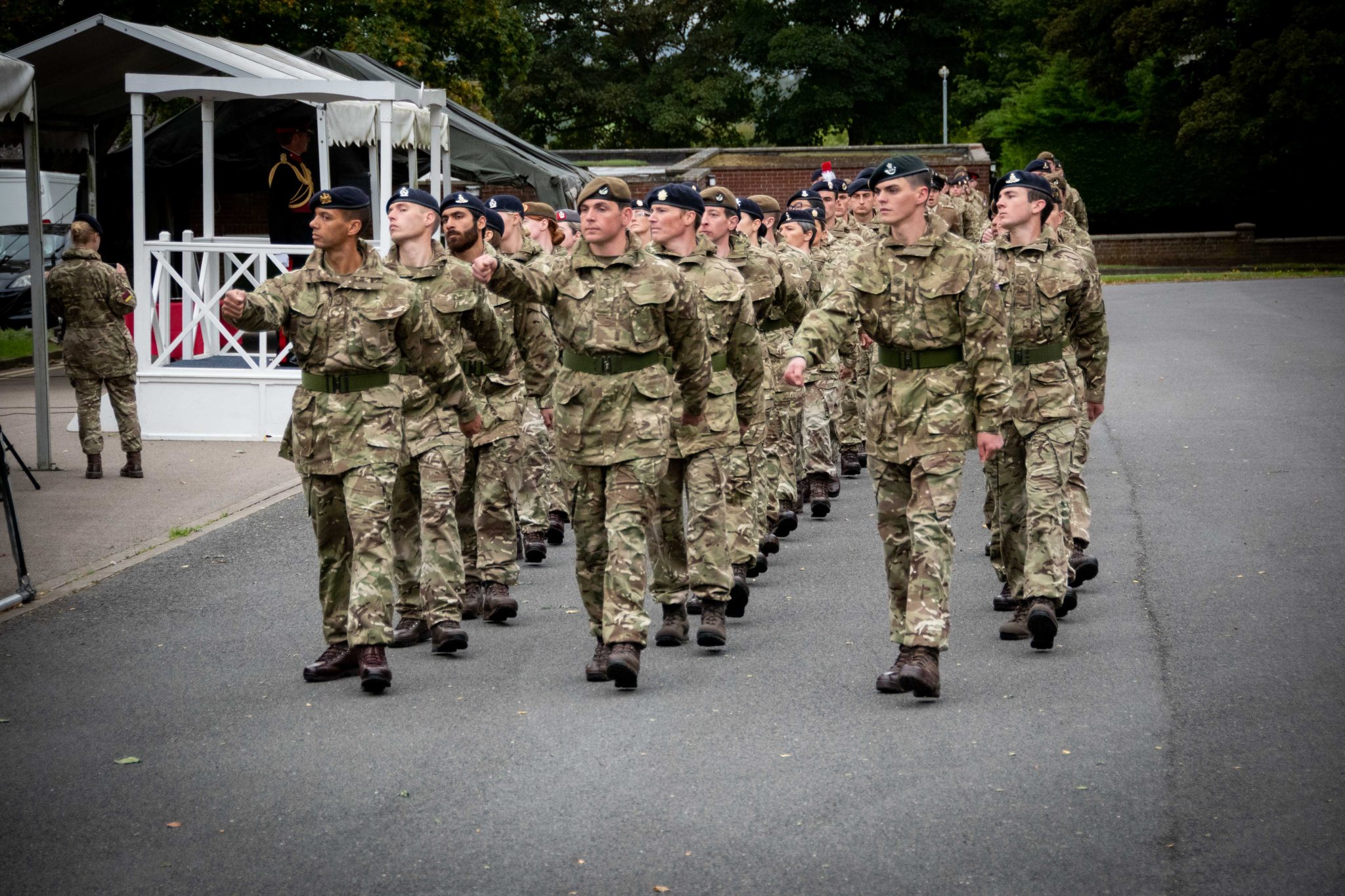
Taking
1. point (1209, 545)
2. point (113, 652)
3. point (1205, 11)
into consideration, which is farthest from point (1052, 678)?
point (1205, 11)

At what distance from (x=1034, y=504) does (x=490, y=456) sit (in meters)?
2.85

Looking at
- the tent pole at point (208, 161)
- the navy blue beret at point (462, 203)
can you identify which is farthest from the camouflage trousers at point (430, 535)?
the tent pole at point (208, 161)

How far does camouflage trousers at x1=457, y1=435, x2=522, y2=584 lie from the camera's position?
333 inches

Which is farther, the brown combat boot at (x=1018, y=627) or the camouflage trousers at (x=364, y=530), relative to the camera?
the brown combat boot at (x=1018, y=627)

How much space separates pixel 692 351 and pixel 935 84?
5896cm

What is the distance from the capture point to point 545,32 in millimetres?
66875

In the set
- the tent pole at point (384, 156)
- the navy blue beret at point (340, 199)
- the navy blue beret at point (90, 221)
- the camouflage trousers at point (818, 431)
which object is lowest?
the camouflage trousers at point (818, 431)

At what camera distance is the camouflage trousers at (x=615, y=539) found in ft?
22.6

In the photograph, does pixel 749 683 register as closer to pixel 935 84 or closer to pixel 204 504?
pixel 204 504

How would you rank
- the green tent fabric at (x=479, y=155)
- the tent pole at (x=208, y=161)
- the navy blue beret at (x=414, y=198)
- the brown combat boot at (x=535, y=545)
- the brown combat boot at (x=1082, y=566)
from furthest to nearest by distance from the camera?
the green tent fabric at (x=479, y=155), the tent pole at (x=208, y=161), the brown combat boot at (x=535, y=545), the brown combat boot at (x=1082, y=566), the navy blue beret at (x=414, y=198)

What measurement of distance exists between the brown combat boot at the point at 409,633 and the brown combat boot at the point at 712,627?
1345 millimetres

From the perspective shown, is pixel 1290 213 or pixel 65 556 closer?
pixel 65 556

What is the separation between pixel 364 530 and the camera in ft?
22.5

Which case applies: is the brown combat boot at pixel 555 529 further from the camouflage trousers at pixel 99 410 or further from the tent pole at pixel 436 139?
the tent pole at pixel 436 139
